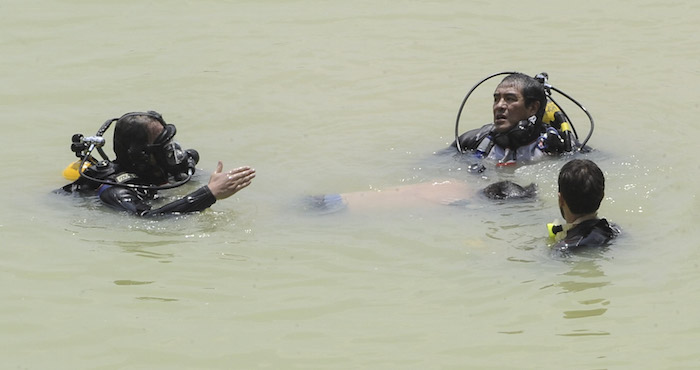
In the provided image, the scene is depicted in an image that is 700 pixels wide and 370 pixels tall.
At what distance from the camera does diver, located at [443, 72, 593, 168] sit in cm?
830

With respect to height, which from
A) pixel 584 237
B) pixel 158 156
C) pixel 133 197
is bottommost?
pixel 584 237

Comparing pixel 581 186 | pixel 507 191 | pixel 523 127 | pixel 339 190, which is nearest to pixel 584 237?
pixel 581 186

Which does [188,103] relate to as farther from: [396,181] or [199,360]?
[199,360]

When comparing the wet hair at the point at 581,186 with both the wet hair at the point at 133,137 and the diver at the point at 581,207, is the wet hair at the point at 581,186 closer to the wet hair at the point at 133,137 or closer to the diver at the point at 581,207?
the diver at the point at 581,207

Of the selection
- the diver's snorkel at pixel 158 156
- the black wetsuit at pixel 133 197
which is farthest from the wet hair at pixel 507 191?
the diver's snorkel at pixel 158 156

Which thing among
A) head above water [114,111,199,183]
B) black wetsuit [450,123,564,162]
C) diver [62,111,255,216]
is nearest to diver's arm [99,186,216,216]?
diver [62,111,255,216]

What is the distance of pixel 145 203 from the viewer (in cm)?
708

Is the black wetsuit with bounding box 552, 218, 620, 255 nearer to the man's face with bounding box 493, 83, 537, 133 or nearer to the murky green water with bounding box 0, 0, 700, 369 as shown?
the murky green water with bounding box 0, 0, 700, 369

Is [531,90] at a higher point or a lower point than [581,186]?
higher

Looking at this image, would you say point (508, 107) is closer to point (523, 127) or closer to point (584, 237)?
point (523, 127)


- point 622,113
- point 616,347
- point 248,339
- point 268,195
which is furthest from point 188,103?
point 616,347

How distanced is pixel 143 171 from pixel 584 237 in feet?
10.0

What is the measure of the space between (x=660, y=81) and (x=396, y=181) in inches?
144

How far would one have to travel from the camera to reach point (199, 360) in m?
5.00
